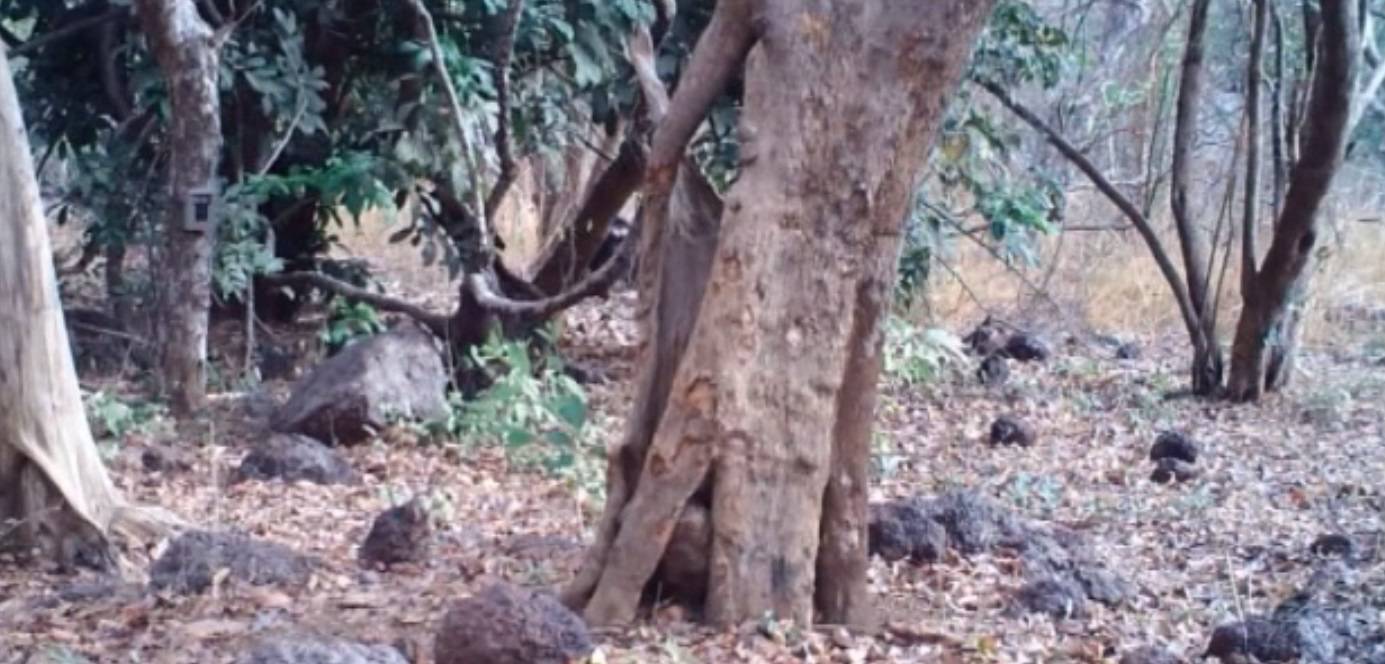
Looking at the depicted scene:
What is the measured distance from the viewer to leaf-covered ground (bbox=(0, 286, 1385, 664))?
4.88m

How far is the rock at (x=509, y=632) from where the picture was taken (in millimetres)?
4246

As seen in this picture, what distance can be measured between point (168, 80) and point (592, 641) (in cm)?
468

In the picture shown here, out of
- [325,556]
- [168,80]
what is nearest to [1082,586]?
[325,556]

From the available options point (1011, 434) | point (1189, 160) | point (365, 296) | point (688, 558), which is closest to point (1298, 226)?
point (1189, 160)

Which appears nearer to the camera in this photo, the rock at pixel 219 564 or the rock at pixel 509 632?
the rock at pixel 509 632

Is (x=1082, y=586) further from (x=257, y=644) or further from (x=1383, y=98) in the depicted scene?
(x=1383, y=98)

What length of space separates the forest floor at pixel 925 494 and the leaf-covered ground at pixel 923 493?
0.04 feet

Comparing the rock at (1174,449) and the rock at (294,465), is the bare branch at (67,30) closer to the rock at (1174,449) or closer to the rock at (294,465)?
the rock at (294,465)

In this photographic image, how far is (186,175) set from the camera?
8.41m

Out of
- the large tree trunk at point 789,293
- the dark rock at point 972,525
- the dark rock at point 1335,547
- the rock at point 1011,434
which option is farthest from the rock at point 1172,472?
the large tree trunk at point 789,293

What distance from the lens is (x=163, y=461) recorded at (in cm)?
784

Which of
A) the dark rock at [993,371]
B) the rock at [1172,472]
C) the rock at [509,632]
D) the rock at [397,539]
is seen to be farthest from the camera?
the dark rock at [993,371]

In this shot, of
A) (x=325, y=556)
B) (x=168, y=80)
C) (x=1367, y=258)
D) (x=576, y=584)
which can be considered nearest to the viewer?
(x=576, y=584)

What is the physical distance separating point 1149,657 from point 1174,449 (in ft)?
13.3
